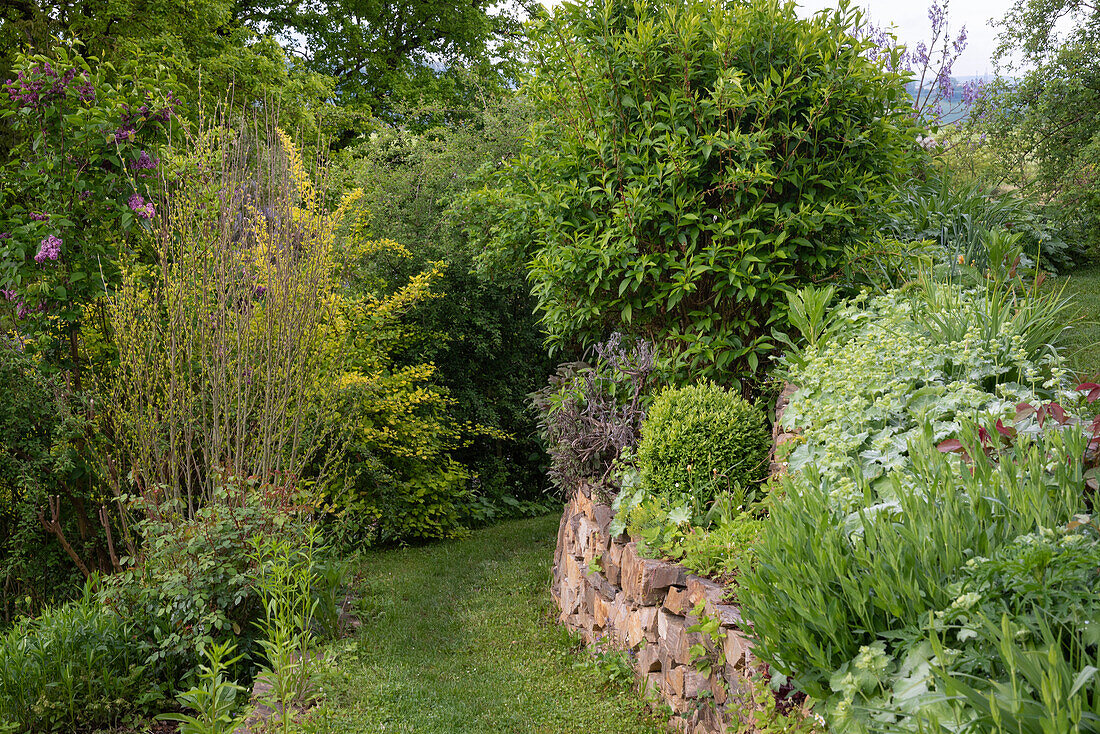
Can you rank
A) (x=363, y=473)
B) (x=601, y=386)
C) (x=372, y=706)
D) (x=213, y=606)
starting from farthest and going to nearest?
(x=363, y=473)
(x=601, y=386)
(x=213, y=606)
(x=372, y=706)

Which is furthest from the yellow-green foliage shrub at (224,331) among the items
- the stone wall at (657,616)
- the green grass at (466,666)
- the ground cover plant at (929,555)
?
the ground cover plant at (929,555)

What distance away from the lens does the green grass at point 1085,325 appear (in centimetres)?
415

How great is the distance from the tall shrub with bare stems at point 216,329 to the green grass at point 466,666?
129cm

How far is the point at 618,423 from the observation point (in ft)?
15.3

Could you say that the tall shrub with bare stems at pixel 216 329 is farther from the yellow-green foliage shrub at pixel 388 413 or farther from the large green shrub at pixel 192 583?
the yellow-green foliage shrub at pixel 388 413

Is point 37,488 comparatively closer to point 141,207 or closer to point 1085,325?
point 141,207

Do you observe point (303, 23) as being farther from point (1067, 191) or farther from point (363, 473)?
point (1067, 191)

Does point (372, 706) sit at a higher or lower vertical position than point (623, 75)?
lower

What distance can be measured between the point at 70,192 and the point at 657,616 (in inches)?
176

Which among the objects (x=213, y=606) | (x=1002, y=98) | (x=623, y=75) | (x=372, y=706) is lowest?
(x=372, y=706)

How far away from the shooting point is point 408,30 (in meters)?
16.8

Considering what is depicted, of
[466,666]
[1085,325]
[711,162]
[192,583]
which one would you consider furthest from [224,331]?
[1085,325]

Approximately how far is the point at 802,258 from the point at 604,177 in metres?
1.33

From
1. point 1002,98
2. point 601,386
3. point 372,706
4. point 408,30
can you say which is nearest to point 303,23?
point 408,30
